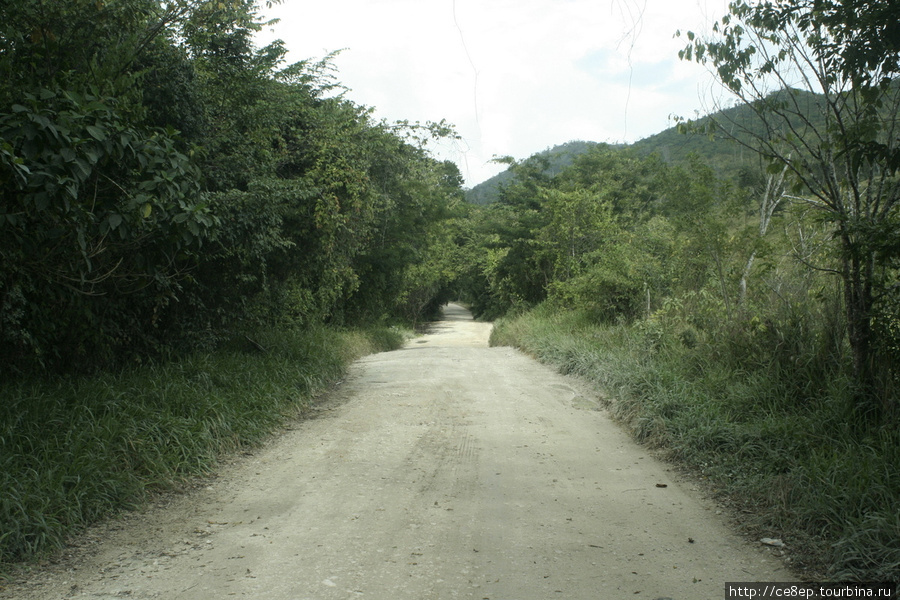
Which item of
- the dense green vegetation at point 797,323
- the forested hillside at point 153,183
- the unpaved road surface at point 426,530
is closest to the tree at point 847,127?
the dense green vegetation at point 797,323

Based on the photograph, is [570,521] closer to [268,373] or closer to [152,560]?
[152,560]

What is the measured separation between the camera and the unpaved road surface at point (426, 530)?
11.9ft

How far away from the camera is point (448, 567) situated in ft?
12.6

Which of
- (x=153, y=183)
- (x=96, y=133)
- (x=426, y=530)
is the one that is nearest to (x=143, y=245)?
(x=153, y=183)

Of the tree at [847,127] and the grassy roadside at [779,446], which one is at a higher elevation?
the tree at [847,127]

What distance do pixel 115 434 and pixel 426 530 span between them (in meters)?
2.86

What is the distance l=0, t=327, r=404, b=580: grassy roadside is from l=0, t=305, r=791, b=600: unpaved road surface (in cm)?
24

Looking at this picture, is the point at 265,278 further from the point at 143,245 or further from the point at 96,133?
the point at 96,133

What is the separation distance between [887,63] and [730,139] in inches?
73.1

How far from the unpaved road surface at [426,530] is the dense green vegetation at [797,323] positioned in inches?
21.3

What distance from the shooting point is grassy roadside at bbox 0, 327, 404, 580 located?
14.1 ft

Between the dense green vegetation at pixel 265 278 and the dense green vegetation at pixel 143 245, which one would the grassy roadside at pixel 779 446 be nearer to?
the dense green vegetation at pixel 265 278

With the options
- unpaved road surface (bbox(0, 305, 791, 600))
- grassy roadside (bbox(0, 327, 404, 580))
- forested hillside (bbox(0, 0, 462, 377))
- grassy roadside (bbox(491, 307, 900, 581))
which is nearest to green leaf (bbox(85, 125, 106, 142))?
forested hillside (bbox(0, 0, 462, 377))

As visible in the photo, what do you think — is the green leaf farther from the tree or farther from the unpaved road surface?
the tree
